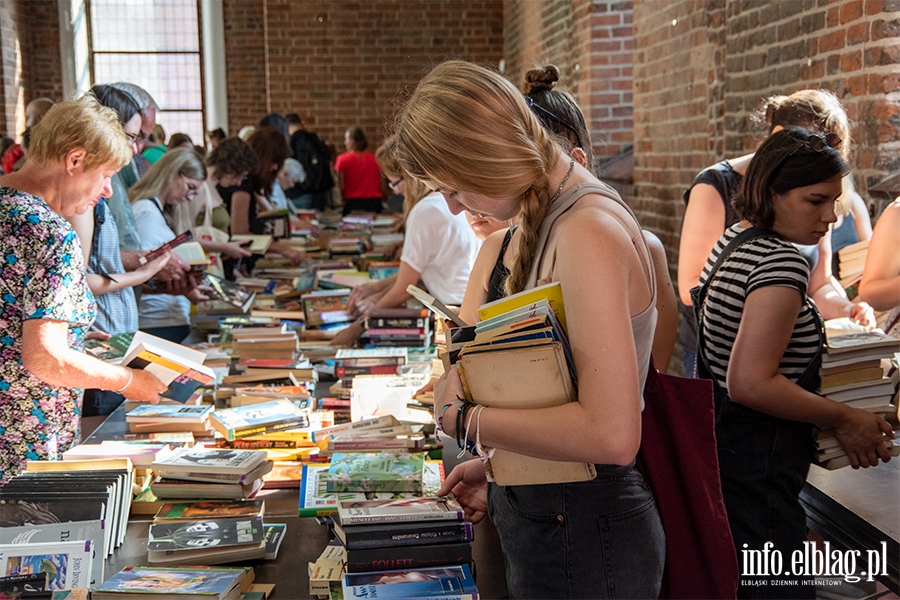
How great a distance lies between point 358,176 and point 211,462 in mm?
7890

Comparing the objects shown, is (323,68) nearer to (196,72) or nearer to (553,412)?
(196,72)

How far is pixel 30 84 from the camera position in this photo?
12.9m

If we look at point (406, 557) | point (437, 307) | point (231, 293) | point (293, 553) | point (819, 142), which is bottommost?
point (293, 553)

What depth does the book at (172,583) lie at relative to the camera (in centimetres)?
158

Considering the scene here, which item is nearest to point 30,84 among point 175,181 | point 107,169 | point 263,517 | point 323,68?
point 323,68

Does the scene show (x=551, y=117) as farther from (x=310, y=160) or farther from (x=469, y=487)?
(x=310, y=160)

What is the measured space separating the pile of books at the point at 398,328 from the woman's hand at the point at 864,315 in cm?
166

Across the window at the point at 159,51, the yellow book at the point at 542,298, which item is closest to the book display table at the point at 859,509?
the yellow book at the point at 542,298

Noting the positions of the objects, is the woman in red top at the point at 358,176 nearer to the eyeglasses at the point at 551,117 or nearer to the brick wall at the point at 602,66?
the brick wall at the point at 602,66

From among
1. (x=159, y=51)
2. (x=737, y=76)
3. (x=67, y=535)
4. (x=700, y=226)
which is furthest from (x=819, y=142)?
(x=159, y=51)

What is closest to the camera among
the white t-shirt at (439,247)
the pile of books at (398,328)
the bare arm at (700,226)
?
the bare arm at (700,226)

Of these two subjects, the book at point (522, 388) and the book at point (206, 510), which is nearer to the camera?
the book at point (522, 388)

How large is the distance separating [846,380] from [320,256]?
4569 mm

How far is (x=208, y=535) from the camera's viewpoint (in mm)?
1840
